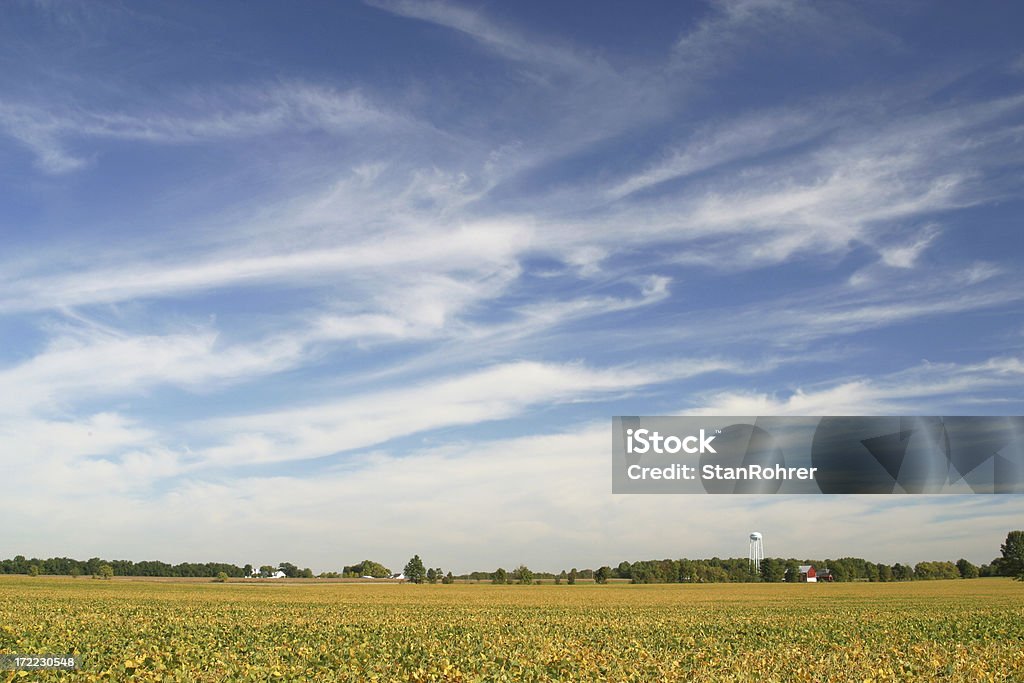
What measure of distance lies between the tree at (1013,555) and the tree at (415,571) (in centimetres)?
12349

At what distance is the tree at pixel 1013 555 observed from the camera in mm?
158750

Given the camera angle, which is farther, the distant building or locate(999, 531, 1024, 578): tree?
the distant building

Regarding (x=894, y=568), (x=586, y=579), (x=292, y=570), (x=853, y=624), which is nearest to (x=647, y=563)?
(x=586, y=579)

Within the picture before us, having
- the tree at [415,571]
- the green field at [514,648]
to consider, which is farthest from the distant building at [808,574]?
the green field at [514,648]

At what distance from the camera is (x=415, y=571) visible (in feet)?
582

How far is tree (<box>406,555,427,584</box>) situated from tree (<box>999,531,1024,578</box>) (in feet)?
405

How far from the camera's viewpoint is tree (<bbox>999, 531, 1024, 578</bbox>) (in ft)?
521

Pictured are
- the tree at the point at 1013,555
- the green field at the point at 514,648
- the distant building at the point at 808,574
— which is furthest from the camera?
the distant building at the point at 808,574

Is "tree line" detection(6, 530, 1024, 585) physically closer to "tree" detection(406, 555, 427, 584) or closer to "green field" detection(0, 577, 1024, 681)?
"tree" detection(406, 555, 427, 584)

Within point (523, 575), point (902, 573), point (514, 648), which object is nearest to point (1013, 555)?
point (902, 573)

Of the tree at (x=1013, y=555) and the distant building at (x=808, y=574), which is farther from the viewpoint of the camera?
the distant building at (x=808, y=574)

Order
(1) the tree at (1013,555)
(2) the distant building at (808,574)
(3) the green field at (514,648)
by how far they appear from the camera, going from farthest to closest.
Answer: (2) the distant building at (808,574) → (1) the tree at (1013,555) → (3) the green field at (514,648)

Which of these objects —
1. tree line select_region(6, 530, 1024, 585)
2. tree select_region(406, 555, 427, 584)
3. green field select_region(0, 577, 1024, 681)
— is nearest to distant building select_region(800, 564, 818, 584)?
tree line select_region(6, 530, 1024, 585)

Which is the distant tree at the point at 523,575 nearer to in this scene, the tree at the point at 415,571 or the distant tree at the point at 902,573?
the tree at the point at 415,571
